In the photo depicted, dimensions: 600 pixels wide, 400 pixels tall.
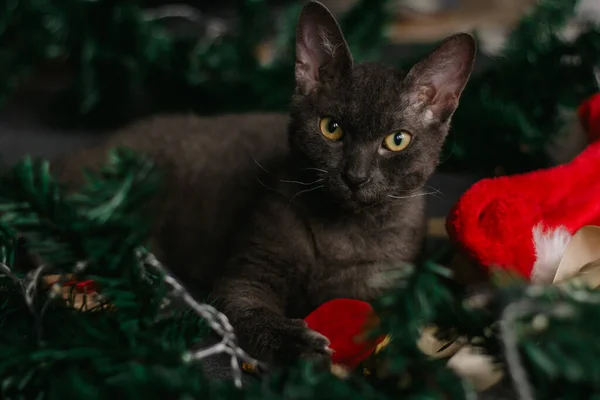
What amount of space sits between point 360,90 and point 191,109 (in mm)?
961

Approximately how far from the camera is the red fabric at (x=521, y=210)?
2.79 feet

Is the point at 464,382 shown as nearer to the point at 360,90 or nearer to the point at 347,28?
the point at 360,90

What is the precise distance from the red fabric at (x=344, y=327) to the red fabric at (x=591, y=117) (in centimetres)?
58

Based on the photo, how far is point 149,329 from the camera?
25.3 inches

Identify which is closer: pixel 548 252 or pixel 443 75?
pixel 548 252

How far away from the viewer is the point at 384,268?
1022mm

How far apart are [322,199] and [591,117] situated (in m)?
0.54

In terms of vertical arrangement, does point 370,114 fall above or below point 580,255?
above

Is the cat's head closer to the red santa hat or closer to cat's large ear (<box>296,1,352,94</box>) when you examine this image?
cat's large ear (<box>296,1,352,94</box>)

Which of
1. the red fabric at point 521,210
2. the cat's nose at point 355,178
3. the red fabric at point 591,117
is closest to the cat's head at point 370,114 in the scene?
the cat's nose at point 355,178

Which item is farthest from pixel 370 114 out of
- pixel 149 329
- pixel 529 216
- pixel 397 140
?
pixel 149 329

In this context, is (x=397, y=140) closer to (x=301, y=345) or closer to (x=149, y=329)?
(x=301, y=345)

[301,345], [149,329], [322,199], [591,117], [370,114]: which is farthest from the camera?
[591,117]

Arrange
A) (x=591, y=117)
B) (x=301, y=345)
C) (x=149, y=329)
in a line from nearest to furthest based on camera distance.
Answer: (x=149, y=329) < (x=301, y=345) < (x=591, y=117)
